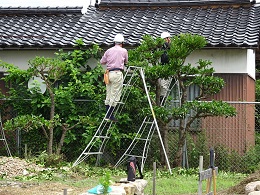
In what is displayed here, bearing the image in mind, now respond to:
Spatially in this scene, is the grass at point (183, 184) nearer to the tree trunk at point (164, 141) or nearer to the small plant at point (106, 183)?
the tree trunk at point (164, 141)

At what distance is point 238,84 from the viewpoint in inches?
728

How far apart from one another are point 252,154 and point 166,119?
2.50 m

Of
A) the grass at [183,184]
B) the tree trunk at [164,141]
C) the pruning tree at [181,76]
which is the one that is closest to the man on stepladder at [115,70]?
the pruning tree at [181,76]

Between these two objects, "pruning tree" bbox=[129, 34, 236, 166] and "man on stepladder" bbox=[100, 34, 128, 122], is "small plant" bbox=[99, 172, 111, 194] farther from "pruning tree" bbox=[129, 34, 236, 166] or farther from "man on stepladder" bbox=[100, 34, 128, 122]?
"man on stepladder" bbox=[100, 34, 128, 122]

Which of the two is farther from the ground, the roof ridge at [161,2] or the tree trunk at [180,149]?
the roof ridge at [161,2]

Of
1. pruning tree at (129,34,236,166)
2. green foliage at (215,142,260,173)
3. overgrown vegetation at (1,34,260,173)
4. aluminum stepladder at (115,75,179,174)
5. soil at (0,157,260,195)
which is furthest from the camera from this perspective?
green foliage at (215,142,260,173)

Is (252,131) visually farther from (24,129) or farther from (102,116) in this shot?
(24,129)

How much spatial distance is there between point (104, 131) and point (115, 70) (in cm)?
228

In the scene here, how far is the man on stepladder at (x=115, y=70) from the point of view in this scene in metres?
16.6

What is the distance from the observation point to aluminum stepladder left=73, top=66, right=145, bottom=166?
17.1 meters

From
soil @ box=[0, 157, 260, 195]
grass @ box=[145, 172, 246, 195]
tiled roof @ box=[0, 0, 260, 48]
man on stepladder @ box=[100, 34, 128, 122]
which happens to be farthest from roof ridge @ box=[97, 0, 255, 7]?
soil @ box=[0, 157, 260, 195]

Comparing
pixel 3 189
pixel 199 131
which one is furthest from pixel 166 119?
pixel 3 189

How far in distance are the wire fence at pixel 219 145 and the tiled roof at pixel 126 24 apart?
1968mm

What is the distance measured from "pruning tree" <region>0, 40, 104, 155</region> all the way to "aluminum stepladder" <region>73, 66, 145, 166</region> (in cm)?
46
